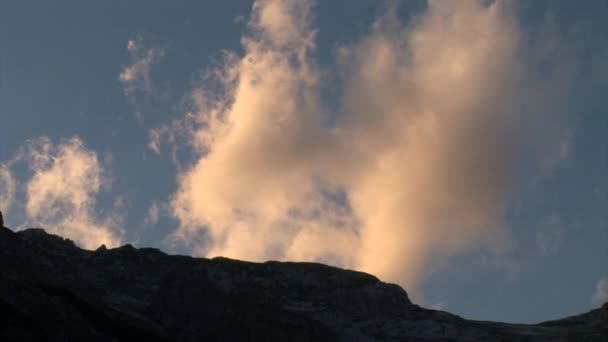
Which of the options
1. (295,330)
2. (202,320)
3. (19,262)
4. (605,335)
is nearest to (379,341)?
(295,330)

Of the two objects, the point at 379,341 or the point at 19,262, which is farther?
the point at 379,341

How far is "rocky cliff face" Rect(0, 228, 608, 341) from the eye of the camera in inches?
3922

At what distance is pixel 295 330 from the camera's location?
4277 inches

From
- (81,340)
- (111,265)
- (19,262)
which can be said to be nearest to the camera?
(81,340)

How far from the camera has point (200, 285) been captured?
393 ft

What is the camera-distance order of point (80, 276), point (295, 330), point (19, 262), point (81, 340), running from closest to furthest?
point (81, 340) < point (19, 262) < point (295, 330) < point (80, 276)

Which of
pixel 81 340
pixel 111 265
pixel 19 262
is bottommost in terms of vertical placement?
pixel 81 340

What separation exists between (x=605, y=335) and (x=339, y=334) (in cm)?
4528

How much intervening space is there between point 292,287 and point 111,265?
34891 millimetres

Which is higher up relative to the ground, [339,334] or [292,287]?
[292,287]

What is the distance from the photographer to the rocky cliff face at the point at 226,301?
327 feet

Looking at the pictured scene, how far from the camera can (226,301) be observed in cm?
11450

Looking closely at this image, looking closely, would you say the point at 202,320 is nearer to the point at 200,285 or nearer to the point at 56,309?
the point at 200,285

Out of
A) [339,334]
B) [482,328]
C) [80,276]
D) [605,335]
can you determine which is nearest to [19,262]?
[80,276]
